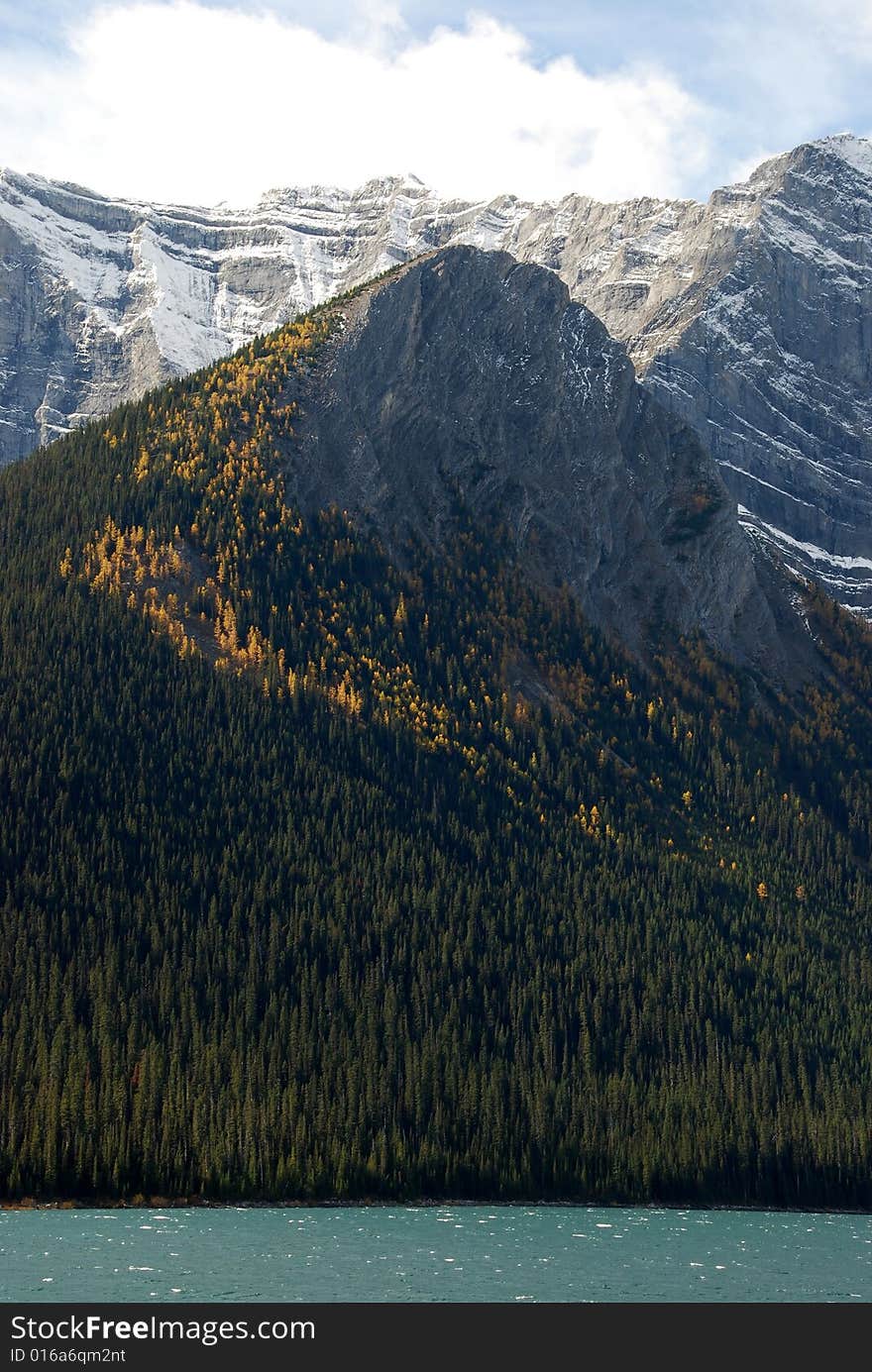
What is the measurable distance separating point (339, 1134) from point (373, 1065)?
15379mm

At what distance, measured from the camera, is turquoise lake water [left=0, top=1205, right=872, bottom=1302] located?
111062 millimetres

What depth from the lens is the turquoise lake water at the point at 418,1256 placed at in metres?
111

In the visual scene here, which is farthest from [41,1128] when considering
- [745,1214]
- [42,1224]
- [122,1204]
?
[745,1214]

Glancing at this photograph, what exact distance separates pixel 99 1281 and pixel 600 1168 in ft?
286

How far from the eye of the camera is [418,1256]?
424ft

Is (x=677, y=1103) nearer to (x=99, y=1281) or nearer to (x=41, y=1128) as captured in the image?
(x=41, y=1128)

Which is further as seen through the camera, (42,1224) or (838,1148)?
(838,1148)

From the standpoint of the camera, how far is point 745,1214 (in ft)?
597

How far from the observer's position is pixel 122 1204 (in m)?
159
